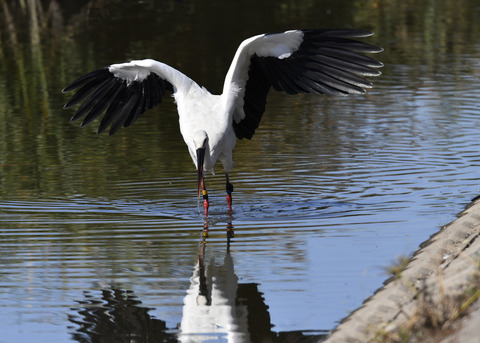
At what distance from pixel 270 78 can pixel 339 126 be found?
379cm

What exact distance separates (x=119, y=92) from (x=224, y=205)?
1515 mm

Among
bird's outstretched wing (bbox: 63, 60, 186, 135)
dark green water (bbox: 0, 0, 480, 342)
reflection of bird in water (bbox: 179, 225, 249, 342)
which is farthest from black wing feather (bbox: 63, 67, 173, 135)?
reflection of bird in water (bbox: 179, 225, 249, 342)

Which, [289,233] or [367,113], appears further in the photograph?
[367,113]

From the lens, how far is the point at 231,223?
848cm

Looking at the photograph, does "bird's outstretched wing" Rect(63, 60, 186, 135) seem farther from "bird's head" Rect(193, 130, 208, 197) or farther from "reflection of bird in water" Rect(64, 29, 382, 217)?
"bird's head" Rect(193, 130, 208, 197)

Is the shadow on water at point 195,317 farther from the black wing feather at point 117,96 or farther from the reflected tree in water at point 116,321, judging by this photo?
the black wing feather at point 117,96

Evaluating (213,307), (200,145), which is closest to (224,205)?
(200,145)

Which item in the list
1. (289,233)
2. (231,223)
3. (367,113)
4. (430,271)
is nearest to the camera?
(430,271)

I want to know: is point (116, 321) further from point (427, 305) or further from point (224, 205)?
point (224, 205)

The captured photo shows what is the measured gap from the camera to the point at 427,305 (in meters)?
4.93

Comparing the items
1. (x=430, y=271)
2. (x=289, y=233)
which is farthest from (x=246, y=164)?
(x=430, y=271)

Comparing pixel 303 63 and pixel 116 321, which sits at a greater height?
pixel 303 63

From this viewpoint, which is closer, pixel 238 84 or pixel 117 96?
pixel 238 84

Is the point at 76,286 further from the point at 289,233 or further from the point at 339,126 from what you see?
the point at 339,126
